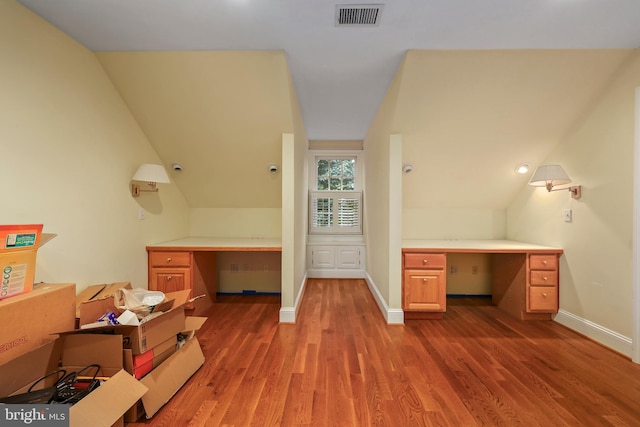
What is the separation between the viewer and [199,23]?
73.2 inches

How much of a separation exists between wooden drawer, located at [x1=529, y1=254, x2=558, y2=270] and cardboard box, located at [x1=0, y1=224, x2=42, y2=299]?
4082mm

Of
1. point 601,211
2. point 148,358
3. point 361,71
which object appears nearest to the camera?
point 148,358

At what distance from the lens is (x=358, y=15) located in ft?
5.78

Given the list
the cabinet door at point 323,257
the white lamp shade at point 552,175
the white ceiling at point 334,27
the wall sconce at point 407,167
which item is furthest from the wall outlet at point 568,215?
the cabinet door at point 323,257

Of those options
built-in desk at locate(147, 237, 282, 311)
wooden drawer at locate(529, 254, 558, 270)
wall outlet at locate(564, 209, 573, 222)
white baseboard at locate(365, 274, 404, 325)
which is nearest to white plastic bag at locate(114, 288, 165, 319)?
built-in desk at locate(147, 237, 282, 311)

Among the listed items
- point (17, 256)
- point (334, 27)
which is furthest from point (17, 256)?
point (334, 27)

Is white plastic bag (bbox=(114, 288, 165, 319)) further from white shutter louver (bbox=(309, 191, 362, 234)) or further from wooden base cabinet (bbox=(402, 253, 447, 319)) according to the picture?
white shutter louver (bbox=(309, 191, 362, 234))

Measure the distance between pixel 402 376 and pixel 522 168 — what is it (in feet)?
9.20

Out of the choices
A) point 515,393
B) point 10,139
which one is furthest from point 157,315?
point 515,393

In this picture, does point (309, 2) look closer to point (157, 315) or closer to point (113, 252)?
point (157, 315)

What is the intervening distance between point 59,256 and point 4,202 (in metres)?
0.50

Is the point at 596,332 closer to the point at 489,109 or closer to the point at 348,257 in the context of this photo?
the point at 489,109

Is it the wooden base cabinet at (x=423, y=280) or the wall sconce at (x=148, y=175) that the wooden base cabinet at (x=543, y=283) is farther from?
the wall sconce at (x=148, y=175)

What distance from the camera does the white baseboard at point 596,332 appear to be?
212 cm
